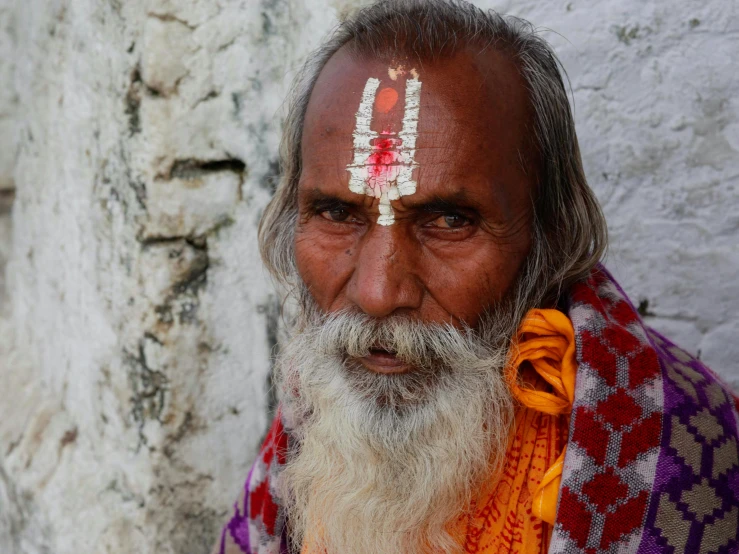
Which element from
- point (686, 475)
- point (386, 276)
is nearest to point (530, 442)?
point (686, 475)

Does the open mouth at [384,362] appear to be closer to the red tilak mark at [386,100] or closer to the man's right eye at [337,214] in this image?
the man's right eye at [337,214]

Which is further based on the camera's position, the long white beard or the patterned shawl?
the long white beard

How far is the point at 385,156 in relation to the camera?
134 centimetres

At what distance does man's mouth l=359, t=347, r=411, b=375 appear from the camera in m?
1.35

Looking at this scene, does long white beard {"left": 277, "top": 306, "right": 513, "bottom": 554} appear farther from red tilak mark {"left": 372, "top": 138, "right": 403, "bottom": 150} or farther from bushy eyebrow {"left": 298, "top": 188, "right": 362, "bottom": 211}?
red tilak mark {"left": 372, "top": 138, "right": 403, "bottom": 150}

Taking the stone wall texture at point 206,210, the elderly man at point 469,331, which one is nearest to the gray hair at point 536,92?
the elderly man at point 469,331

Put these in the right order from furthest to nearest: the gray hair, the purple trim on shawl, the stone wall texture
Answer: the stone wall texture, the gray hair, the purple trim on shawl

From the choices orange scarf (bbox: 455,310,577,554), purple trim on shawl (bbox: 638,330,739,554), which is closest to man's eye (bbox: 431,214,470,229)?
orange scarf (bbox: 455,310,577,554)

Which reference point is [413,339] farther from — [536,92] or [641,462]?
[536,92]

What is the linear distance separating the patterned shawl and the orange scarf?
0.06 m

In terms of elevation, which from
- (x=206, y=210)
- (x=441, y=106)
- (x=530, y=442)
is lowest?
(x=530, y=442)

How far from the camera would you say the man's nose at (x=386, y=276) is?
1.29 metres

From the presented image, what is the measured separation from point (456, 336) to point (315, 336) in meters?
0.31

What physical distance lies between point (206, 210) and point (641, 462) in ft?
4.82
